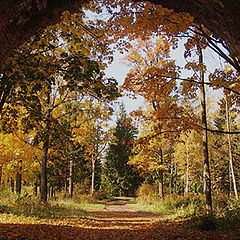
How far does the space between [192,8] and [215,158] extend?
21257 mm

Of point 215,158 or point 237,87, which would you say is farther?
point 215,158

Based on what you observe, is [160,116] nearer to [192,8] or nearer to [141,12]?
[141,12]

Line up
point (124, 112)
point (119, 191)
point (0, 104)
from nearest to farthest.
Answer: point (0, 104)
point (119, 191)
point (124, 112)

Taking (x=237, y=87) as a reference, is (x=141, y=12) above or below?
above

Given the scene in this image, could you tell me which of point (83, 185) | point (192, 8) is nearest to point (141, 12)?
point (192, 8)

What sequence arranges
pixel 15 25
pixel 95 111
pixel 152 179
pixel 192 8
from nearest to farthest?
pixel 15 25, pixel 192 8, pixel 95 111, pixel 152 179

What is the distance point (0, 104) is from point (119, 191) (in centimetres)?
2921

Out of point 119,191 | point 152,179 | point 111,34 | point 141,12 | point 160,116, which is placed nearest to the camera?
point 141,12

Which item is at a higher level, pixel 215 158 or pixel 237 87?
pixel 237 87

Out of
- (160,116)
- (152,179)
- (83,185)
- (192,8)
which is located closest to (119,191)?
(152,179)

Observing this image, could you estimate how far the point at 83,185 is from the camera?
75.4 feet

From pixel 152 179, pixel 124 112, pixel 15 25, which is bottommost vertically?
pixel 152 179

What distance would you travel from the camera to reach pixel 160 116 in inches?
281

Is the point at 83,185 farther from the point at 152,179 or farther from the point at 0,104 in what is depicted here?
the point at 0,104
